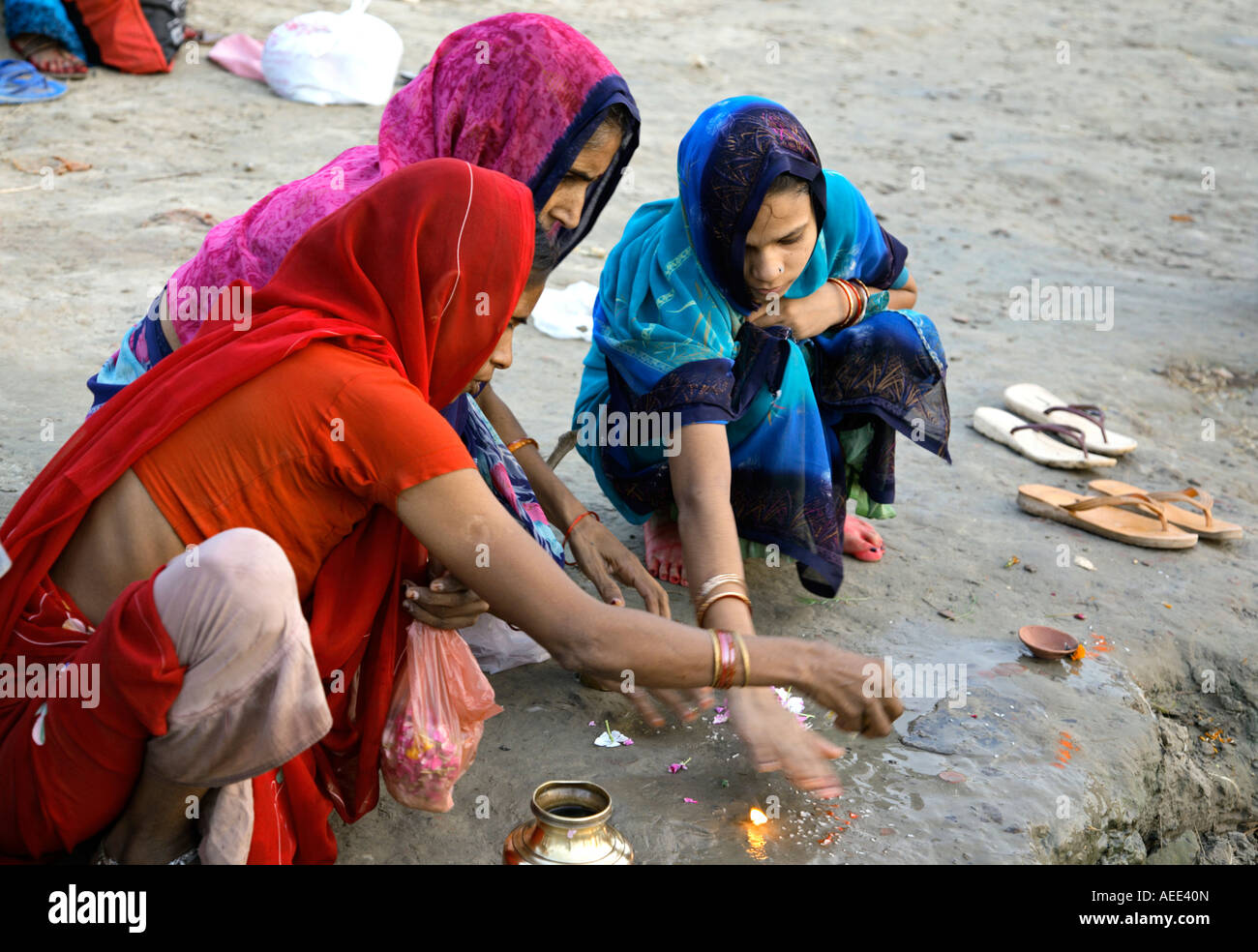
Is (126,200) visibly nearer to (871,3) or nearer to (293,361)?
(293,361)

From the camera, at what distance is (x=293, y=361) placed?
210 cm

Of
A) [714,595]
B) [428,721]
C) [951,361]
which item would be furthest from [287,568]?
[951,361]

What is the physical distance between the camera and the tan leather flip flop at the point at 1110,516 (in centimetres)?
420

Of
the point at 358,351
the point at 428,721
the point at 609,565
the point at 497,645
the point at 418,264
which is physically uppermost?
the point at 418,264

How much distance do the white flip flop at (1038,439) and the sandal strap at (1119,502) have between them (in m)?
0.51

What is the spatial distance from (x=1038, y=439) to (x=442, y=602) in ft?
11.3

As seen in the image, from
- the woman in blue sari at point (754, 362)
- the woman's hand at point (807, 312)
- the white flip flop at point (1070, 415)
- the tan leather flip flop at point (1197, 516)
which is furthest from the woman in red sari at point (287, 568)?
the white flip flop at point (1070, 415)

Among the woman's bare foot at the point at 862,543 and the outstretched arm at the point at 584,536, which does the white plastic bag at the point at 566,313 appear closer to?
the woman's bare foot at the point at 862,543

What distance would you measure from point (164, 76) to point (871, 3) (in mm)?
8213

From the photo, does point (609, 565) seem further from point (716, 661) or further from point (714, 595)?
point (716, 661)

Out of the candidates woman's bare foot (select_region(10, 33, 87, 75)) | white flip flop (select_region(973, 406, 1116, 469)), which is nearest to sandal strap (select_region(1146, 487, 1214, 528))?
white flip flop (select_region(973, 406, 1116, 469))

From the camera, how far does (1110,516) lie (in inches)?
171

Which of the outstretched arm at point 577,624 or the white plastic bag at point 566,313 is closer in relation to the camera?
the outstretched arm at point 577,624
